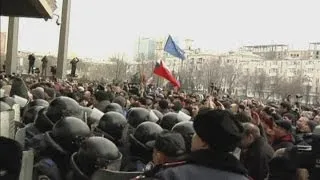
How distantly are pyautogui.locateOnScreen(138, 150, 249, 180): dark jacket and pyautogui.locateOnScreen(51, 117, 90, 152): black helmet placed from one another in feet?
8.16

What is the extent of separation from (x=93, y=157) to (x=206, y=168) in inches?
80.2

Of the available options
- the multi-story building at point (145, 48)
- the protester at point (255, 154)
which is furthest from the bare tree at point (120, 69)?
the protester at point (255, 154)

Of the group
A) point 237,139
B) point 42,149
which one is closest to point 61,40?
point 42,149

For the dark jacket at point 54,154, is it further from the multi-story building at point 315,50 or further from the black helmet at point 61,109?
the multi-story building at point 315,50

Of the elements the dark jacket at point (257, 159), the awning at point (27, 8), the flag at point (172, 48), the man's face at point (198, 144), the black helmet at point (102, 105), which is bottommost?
the dark jacket at point (257, 159)

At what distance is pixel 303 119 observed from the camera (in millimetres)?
9328

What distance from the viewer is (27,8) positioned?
17.0 ft

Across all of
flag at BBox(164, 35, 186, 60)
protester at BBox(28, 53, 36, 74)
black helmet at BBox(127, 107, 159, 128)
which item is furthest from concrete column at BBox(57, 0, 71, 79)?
black helmet at BBox(127, 107, 159, 128)

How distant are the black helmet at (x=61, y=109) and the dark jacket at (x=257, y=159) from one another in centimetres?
192

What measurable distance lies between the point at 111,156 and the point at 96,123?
2304 mm

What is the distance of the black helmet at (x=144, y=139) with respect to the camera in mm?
5758

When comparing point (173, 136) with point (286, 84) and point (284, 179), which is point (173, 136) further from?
point (286, 84)

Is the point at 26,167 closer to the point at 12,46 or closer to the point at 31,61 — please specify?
the point at 12,46

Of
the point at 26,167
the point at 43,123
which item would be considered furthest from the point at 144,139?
the point at 26,167
